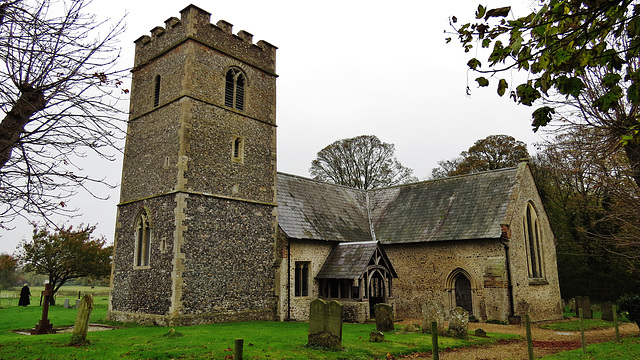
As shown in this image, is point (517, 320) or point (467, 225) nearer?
point (517, 320)

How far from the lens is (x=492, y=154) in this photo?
124 feet

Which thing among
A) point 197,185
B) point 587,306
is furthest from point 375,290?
point 587,306

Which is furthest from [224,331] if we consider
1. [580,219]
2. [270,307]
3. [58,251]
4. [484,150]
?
[484,150]

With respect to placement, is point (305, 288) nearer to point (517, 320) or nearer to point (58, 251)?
point (517, 320)

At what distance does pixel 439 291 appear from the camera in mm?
20266

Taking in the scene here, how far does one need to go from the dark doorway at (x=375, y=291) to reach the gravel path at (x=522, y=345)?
4098 millimetres

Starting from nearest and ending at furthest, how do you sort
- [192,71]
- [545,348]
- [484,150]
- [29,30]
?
[29,30]
[545,348]
[192,71]
[484,150]

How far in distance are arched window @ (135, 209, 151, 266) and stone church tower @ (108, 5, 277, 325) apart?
41 millimetres

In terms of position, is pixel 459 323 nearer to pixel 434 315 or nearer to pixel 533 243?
pixel 434 315

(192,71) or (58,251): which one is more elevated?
(192,71)

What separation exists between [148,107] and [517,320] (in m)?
18.2

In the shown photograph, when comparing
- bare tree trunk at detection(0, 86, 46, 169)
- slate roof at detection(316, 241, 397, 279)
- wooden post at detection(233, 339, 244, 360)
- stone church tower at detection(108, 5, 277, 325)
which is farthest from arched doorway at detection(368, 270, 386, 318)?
bare tree trunk at detection(0, 86, 46, 169)

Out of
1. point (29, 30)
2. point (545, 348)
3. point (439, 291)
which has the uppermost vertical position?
point (29, 30)

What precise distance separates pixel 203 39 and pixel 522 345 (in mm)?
16079
